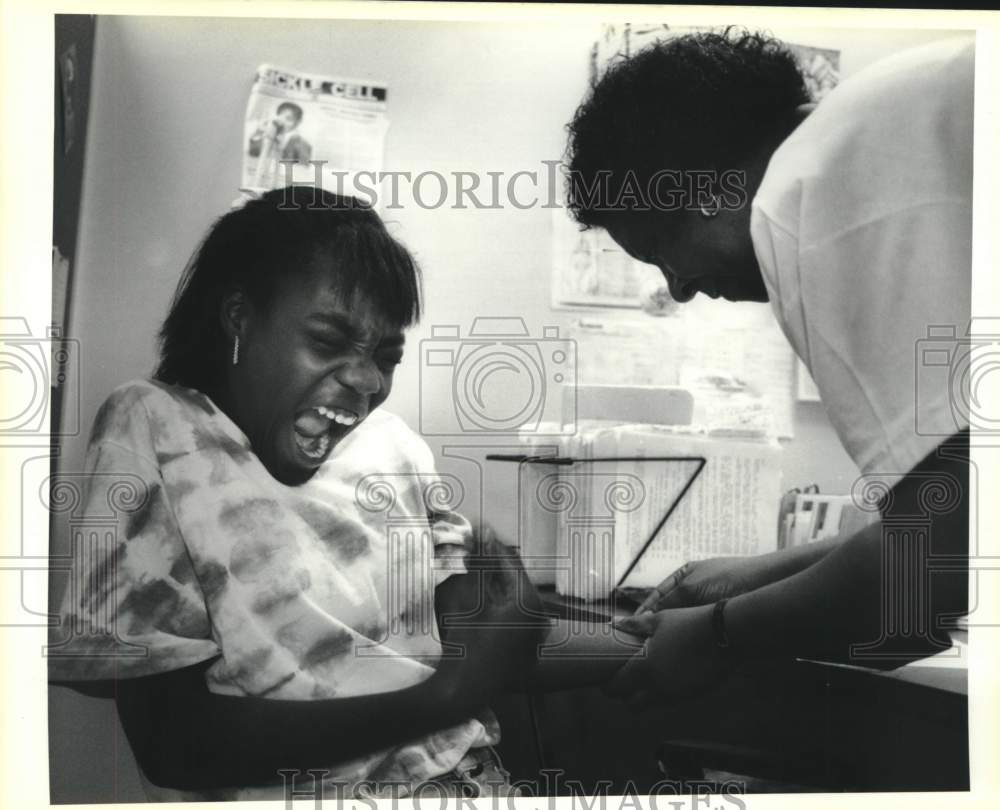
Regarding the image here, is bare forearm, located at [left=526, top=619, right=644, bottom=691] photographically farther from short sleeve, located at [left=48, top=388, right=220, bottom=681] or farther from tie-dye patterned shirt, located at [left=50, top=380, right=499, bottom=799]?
short sleeve, located at [left=48, top=388, right=220, bottom=681]

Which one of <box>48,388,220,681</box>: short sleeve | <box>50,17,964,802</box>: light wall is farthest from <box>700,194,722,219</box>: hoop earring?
<box>48,388,220,681</box>: short sleeve

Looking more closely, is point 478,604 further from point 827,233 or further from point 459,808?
point 827,233

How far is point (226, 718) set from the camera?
5.02ft

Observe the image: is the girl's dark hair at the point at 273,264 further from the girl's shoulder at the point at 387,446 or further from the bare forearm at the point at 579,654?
the bare forearm at the point at 579,654

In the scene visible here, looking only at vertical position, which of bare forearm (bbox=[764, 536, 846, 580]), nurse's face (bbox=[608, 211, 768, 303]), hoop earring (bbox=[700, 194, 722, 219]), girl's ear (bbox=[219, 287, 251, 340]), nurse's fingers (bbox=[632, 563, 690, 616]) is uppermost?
hoop earring (bbox=[700, 194, 722, 219])

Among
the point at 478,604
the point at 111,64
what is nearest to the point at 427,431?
the point at 478,604

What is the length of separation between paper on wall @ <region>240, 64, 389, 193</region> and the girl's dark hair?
30mm

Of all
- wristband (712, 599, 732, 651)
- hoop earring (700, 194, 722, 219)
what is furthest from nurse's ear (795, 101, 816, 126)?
wristband (712, 599, 732, 651)

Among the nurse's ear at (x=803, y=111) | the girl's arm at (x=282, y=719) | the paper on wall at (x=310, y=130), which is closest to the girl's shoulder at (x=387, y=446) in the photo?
the girl's arm at (x=282, y=719)

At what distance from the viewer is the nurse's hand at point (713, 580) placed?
5.33ft

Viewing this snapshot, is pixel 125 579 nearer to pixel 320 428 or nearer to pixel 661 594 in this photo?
pixel 320 428

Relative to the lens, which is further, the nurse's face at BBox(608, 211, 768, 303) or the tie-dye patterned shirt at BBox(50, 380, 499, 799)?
the nurse's face at BBox(608, 211, 768, 303)

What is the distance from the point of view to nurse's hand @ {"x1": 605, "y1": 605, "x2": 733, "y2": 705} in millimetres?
1615

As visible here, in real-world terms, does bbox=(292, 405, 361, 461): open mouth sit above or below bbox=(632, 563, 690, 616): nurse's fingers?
above
